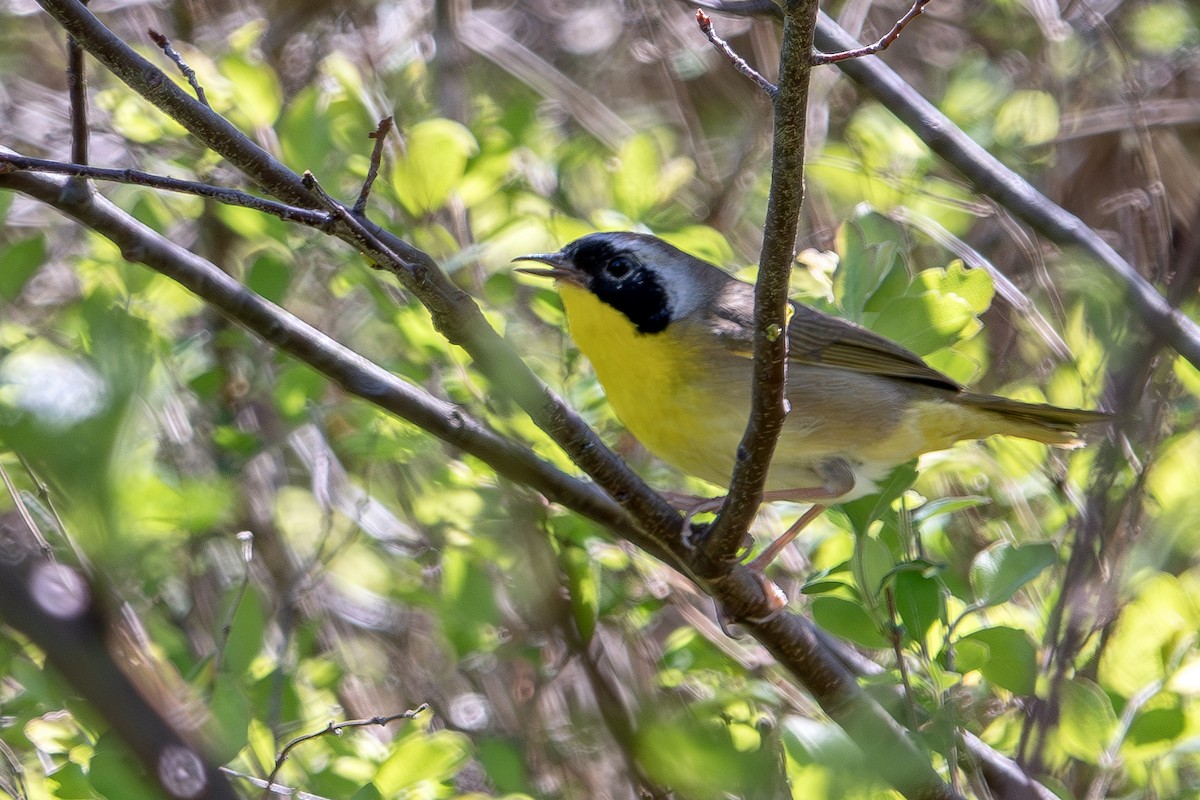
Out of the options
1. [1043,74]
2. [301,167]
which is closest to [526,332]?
[301,167]

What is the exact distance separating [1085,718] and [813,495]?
1.24m

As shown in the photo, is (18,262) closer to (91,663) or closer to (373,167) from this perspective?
(373,167)

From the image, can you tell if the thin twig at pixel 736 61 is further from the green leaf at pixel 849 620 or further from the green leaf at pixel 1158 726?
the green leaf at pixel 1158 726

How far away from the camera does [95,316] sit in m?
1.61

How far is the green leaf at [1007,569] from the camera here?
2389 millimetres

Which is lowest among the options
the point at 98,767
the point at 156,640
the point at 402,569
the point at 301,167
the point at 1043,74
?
the point at 402,569

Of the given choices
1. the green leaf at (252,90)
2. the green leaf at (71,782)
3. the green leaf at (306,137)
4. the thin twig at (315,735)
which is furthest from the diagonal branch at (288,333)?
the green leaf at (252,90)

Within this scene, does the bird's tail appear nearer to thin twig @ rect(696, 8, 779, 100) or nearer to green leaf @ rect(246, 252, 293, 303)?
thin twig @ rect(696, 8, 779, 100)

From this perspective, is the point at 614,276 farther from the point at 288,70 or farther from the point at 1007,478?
the point at 288,70

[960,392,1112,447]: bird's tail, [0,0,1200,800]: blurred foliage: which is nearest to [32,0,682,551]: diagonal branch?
[0,0,1200,800]: blurred foliage

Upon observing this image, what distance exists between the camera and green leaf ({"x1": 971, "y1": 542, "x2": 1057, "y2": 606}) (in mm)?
2389

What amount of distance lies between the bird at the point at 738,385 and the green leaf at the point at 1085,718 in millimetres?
1047

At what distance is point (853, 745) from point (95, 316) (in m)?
1.21

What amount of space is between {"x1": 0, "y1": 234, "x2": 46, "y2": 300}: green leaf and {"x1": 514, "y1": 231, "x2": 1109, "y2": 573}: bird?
1283 millimetres
